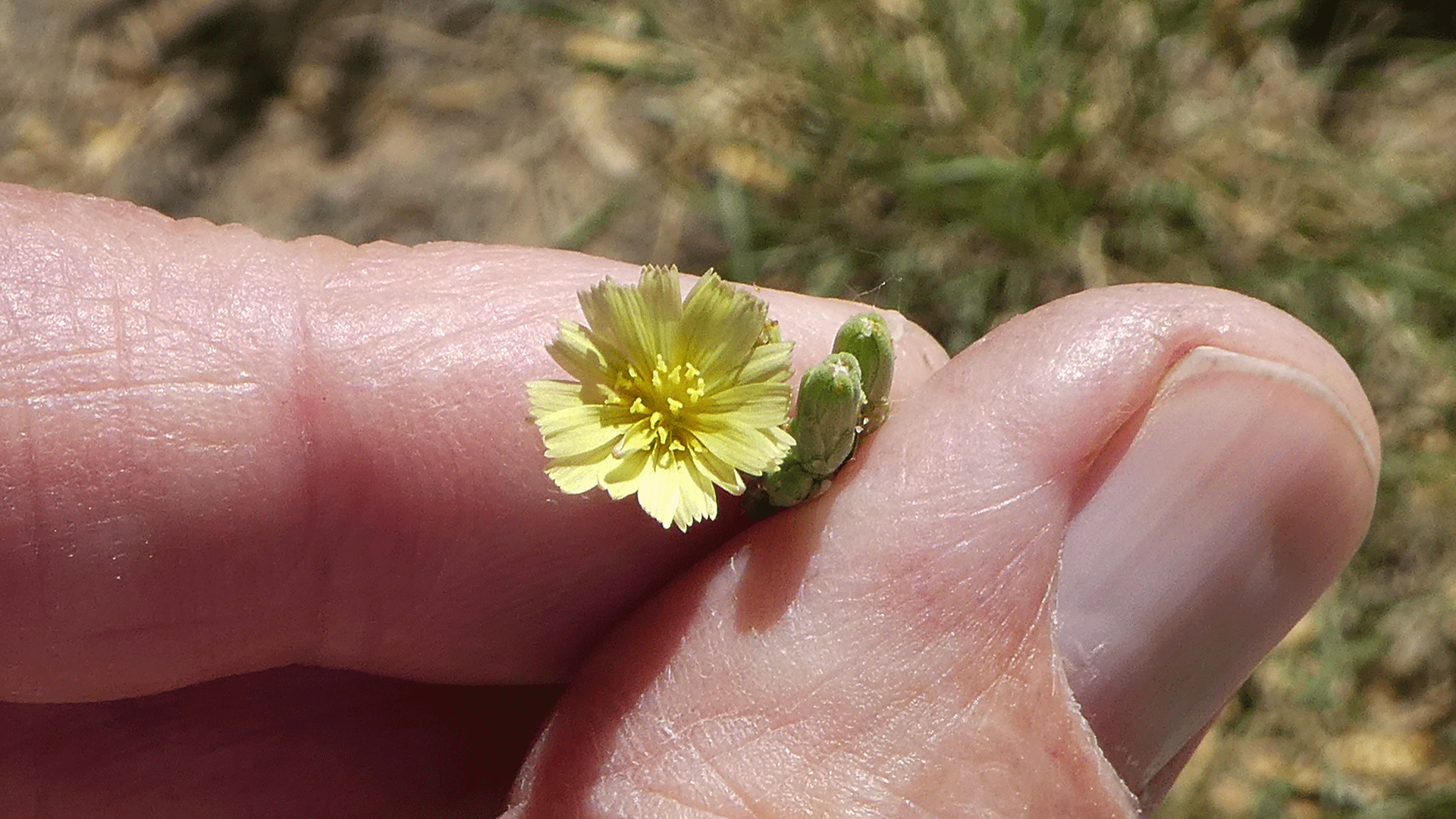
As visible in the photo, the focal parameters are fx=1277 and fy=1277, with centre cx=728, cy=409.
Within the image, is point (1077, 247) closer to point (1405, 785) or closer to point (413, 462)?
point (1405, 785)

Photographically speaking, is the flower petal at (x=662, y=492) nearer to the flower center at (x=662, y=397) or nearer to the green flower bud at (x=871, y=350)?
the flower center at (x=662, y=397)

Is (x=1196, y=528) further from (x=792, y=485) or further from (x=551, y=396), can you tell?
(x=551, y=396)

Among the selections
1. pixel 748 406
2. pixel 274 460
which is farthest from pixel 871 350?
pixel 274 460

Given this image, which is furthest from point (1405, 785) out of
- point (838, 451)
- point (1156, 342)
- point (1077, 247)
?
point (838, 451)

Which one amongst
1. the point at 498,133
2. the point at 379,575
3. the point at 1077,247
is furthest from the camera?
the point at 498,133

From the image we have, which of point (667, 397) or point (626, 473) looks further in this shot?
point (667, 397)

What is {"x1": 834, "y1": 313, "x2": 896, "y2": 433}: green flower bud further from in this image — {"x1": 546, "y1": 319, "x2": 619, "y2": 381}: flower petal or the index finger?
{"x1": 546, "y1": 319, "x2": 619, "y2": 381}: flower petal
